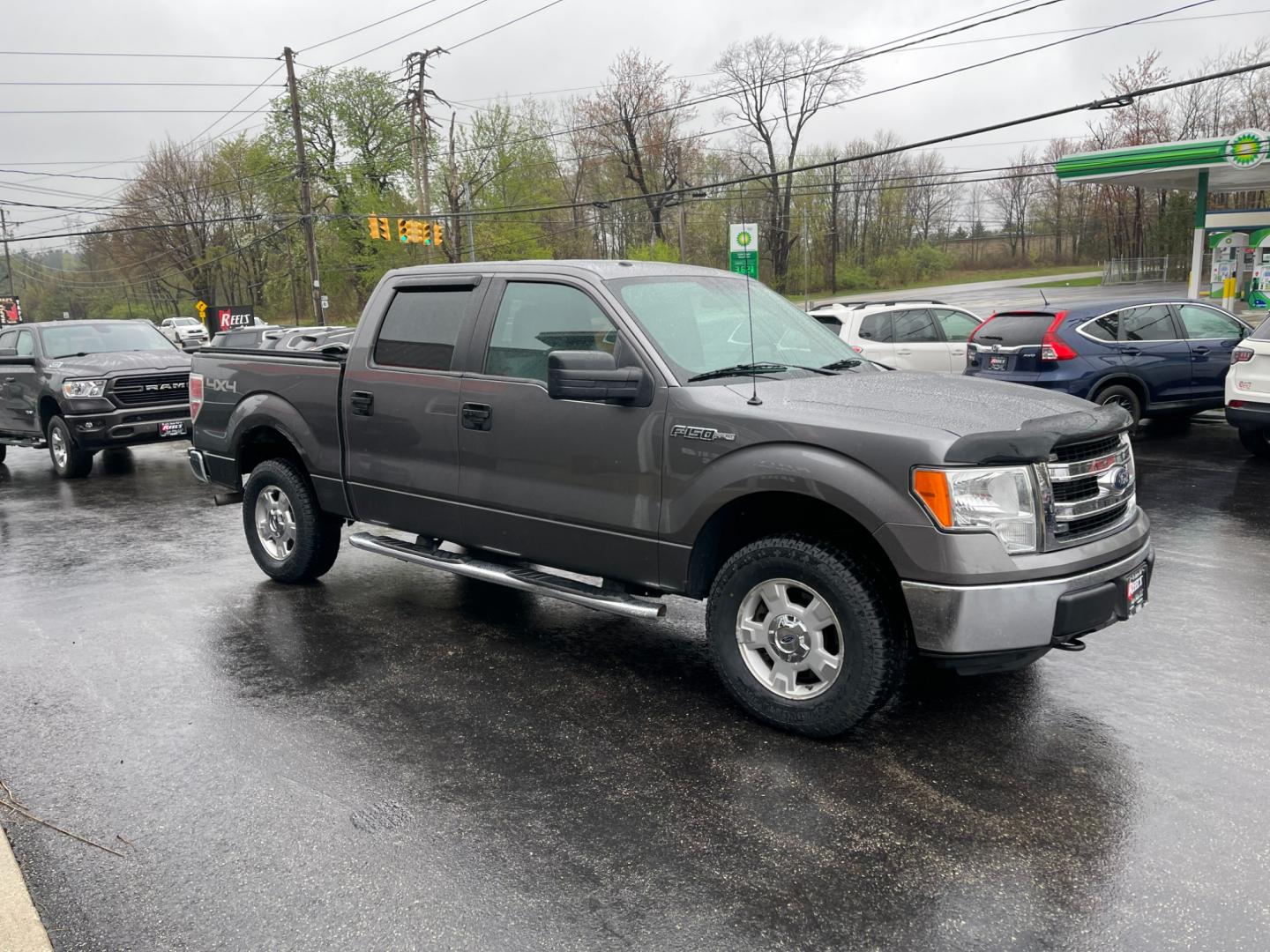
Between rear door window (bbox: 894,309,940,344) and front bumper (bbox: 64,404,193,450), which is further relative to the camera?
rear door window (bbox: 894,309,940,344)

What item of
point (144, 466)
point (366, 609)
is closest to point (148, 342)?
point (144, 466)

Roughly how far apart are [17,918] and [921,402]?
368 cm

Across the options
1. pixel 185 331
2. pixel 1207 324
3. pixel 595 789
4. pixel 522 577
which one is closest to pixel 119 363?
pixel 522 577

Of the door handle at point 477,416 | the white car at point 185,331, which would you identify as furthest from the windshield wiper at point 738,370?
the white car at point 185,331

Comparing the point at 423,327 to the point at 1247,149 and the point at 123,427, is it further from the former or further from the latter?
the point at 1247,149

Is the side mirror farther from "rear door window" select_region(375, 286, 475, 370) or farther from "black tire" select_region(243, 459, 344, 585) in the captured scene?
Answer: "black tire" select_region(243, 459, 344, 585)

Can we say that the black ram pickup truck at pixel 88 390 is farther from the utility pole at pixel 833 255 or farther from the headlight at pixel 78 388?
the utility pole at pixel 833 255

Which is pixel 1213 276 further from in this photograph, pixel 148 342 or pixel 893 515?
pixel 893 515

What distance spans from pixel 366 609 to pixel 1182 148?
2508cm

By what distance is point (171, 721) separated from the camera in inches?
178

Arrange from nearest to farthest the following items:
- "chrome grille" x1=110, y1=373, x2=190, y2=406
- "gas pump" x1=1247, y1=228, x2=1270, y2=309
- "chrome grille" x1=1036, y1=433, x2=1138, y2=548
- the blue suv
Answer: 1. "chrome grille" x1=1036, y1=433, x2=1138, y2=548
2. the blue suv
3. "chrome grille" x1=110, y1=373, x2=190, y2=406
4. "gas pump" x1=1247, y1=228, x2=1270, y2=309

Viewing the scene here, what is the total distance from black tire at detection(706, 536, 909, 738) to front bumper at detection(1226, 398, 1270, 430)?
7.53 metres

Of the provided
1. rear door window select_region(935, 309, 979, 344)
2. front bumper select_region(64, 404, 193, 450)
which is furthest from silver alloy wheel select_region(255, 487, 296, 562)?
rear door window select_region(935, 309, 979, 344)

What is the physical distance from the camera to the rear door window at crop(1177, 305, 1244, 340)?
472 inches
